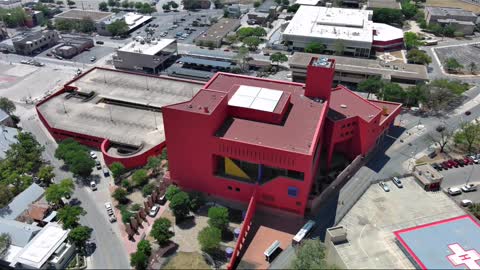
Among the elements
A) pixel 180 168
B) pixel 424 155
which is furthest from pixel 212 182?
pixel 424 155

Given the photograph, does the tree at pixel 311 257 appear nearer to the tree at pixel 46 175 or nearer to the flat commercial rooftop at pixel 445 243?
the flat commercial rooftop at pixel 445 243

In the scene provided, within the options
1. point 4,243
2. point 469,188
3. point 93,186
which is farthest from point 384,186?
point 4,243

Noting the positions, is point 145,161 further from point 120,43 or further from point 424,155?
point 120,43

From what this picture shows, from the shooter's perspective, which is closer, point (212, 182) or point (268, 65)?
point (212, 182)

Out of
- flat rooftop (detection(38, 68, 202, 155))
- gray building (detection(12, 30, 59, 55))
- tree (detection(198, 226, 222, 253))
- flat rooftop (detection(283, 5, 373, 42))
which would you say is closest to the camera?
tree (detection(198, 226, 222, 253))

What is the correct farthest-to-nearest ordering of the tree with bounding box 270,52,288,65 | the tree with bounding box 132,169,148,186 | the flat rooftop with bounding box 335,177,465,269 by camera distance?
the tree with bounding box 270,52,288,65
the tree with bounding box 132,169,148,186
the flat rooftop with bounding box 335,177,465,269

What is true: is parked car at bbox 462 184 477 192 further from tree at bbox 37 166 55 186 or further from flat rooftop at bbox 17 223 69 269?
tree at bbox 37 166 55 186

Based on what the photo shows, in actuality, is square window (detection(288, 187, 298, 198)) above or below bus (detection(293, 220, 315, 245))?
above

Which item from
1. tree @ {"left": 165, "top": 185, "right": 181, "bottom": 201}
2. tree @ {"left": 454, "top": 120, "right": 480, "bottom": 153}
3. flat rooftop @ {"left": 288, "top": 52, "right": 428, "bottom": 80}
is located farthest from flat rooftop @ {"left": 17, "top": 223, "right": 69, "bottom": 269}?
tree @ {"left": 454, "top": 120, "right": 480, "bottom": 153}
